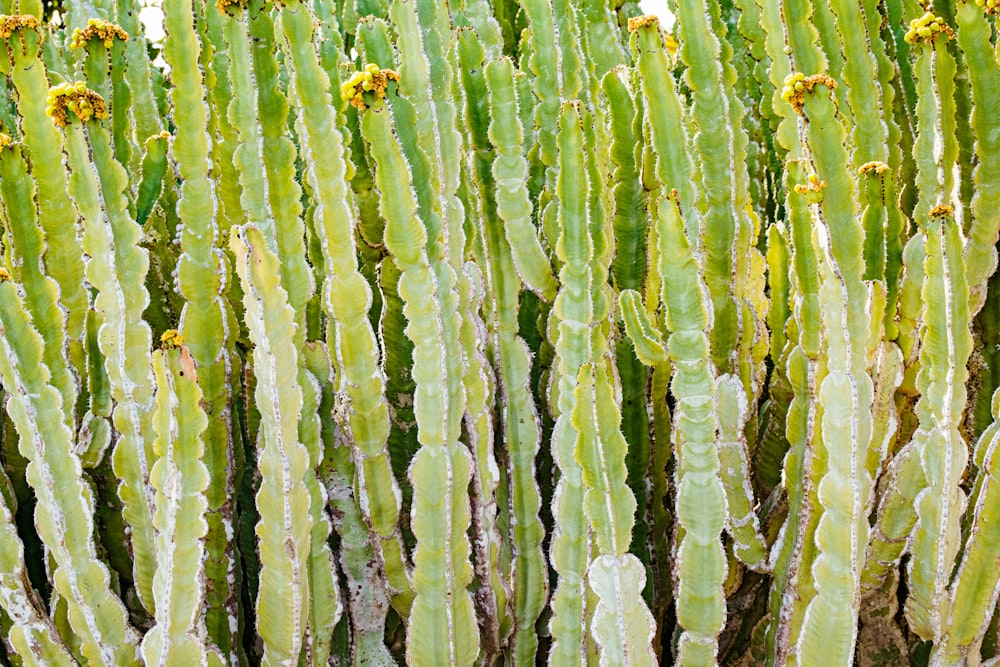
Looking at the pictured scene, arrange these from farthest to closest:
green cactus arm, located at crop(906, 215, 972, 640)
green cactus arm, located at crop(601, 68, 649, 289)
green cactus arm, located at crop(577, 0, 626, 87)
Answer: green cactus arm, located at crop(577, 0, 626, 87) → green cactus arm, located at crop(601, 68, 649, 289) → green cactus arm, located at crop(906, 215, 972, 640)

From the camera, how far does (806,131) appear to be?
1133mm

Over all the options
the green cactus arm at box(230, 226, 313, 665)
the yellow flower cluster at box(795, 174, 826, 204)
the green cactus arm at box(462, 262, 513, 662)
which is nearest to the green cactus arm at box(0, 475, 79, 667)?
the green cactus arm at box(230, 226, 313, 665)

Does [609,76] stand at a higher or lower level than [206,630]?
higher

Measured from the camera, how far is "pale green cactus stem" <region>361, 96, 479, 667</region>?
1.12m

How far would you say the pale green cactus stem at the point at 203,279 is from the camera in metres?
1.22

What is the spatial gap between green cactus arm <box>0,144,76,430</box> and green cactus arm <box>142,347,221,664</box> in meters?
0.26

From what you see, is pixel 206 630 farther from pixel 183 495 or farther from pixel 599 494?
pixel 599 494

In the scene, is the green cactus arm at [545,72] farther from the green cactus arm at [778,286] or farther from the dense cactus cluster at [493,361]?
the green cactus arm at [778,286]

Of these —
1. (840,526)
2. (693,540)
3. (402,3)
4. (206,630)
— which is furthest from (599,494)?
(402,3)

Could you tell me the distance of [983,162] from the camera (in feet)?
4.60

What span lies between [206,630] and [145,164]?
0.72 m

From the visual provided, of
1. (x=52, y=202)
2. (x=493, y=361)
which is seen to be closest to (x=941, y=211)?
(x=493, y=361)

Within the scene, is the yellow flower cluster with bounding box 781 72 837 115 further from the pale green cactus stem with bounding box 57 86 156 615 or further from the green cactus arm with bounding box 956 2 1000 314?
the pale green cactus stem with bounding box 57 86 156 615

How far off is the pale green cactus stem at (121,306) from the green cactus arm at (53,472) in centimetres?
7
